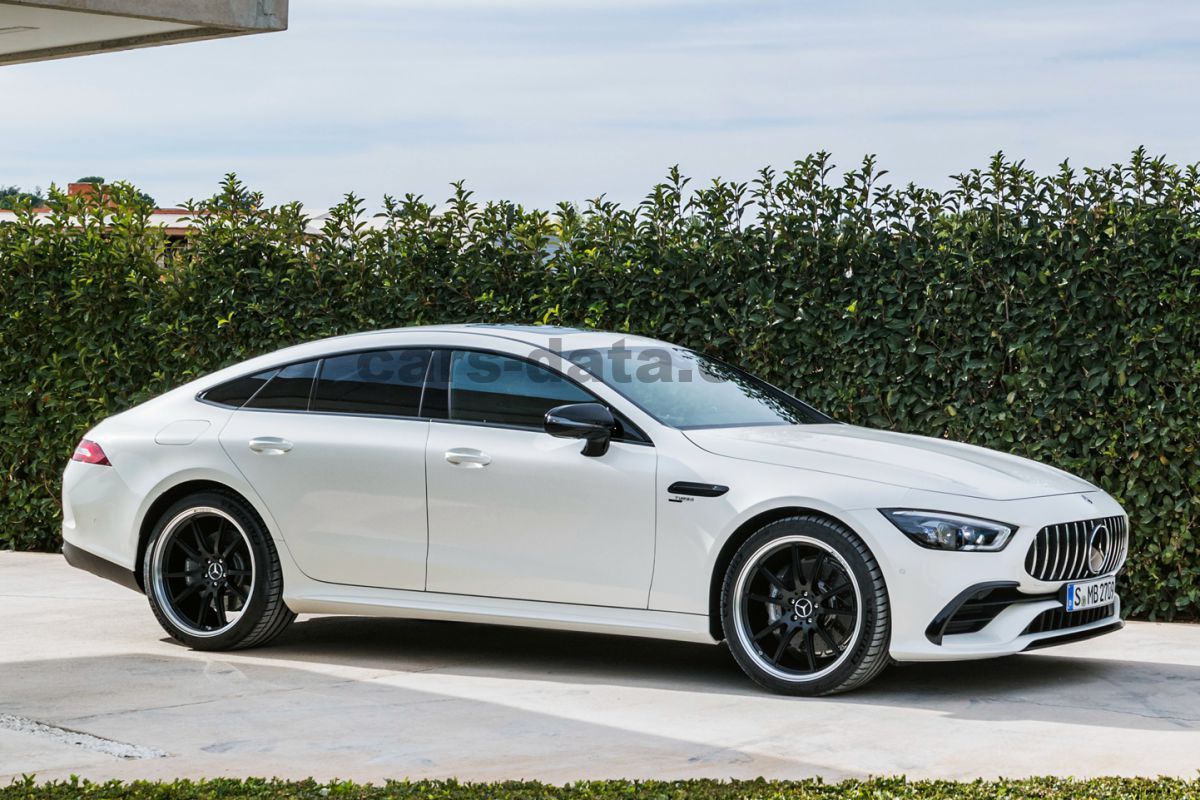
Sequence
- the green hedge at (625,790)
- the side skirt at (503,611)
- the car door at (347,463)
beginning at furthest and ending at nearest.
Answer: the car door at (347,463) < the side skirt at (503,611) < the green hedge at (625,790)

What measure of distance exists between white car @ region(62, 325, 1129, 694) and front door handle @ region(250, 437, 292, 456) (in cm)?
1

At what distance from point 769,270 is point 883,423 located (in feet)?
4.06

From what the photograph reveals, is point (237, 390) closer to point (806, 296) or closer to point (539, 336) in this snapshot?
point (539, 336)

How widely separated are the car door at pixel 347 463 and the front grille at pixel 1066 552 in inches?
112

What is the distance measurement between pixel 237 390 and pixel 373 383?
2.79 ft

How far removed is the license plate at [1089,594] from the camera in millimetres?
6812

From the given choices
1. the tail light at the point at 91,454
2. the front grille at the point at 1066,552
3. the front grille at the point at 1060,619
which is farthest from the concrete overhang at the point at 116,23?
the front grille at the point at 1060,619

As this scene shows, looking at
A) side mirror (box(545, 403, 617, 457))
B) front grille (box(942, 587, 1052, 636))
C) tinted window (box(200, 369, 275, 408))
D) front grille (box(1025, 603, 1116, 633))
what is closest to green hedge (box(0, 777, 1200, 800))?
front grille (box(942, 587, 1052, 636))

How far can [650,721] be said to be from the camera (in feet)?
20.8

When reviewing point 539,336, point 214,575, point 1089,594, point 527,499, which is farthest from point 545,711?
point 1089,594

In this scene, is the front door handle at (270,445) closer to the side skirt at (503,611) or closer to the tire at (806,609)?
the side skirt at (503,611)

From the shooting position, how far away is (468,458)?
7.41 meters

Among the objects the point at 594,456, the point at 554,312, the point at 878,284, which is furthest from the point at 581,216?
the point at 594,456

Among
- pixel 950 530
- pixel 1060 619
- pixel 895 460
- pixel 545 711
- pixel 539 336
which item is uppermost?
pixel 539 336
